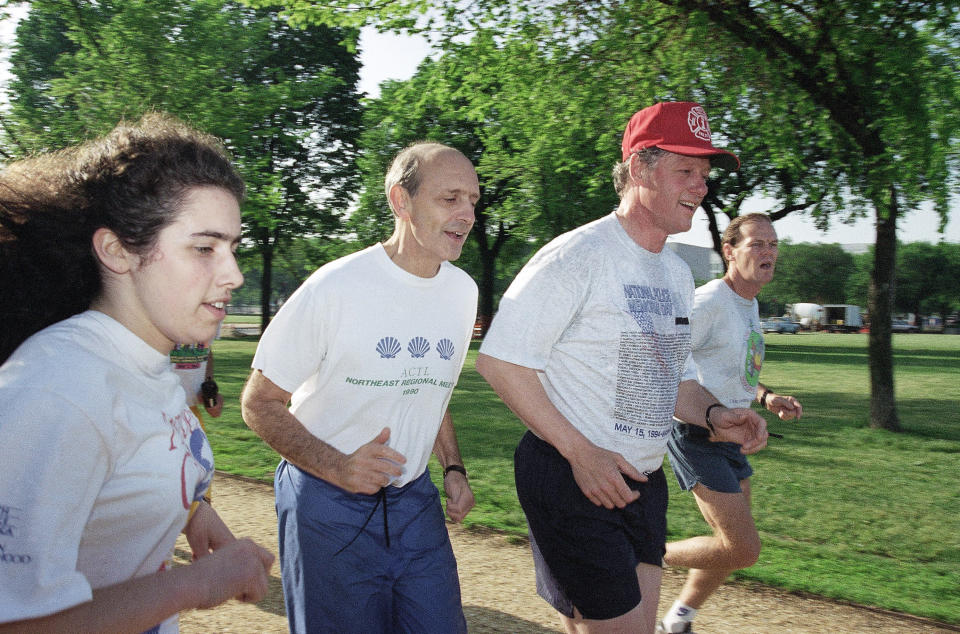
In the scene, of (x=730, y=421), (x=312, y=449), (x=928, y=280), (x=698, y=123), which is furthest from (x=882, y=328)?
(x=928, y=280)

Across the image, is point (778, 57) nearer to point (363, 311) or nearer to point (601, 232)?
point (601, 232)

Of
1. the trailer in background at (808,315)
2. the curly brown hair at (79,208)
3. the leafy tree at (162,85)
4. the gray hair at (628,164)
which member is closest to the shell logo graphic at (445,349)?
the gray hair at (628,164)

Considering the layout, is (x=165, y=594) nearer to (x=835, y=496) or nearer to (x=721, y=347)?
(x=721, y=347)

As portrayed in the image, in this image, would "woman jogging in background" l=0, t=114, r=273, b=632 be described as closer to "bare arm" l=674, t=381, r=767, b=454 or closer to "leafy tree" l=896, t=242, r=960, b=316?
"bare arm" l=674, t=381, r=767, b=454

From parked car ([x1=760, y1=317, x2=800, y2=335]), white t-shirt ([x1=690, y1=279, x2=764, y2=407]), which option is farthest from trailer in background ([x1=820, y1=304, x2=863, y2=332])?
white t-shirt ([x1=690, y1=279, x2=764, y2=407])

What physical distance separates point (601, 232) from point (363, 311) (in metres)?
0.96

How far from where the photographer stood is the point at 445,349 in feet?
10.2

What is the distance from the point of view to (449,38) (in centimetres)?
1229

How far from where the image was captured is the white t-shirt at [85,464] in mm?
1287

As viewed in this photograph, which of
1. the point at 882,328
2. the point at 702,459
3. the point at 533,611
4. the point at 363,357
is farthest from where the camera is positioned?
the point at 882,328

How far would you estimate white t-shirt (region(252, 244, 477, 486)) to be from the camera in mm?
2877

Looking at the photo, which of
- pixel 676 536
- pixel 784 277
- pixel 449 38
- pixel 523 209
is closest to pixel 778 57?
pixel 449 38

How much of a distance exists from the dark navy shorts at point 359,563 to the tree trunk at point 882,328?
10.9 meters

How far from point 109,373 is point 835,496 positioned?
7.95 meters
